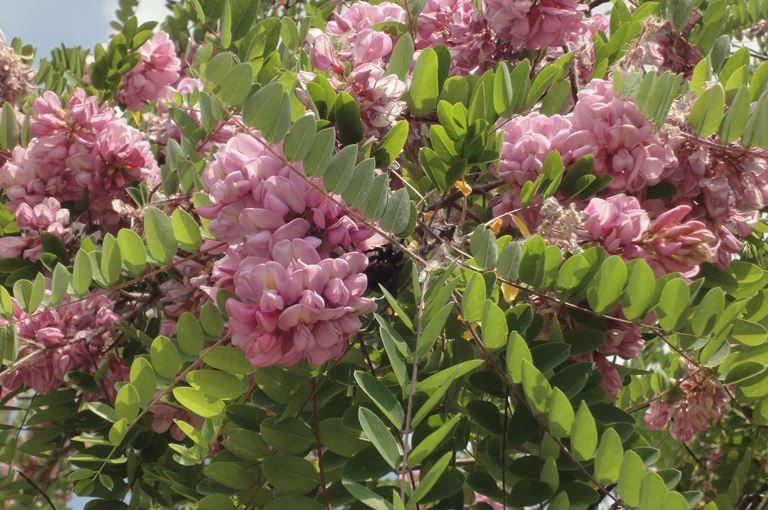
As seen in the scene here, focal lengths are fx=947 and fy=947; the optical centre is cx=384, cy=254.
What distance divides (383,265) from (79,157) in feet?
2.78

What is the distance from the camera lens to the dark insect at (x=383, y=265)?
1.30 m

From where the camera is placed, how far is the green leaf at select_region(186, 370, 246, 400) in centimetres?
131

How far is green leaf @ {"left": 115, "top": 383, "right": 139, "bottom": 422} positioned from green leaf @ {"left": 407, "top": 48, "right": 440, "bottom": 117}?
599mm

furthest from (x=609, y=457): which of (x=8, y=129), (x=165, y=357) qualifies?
(x=8, y=129)

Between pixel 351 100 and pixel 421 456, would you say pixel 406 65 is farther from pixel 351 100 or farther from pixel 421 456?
pixel 421 456

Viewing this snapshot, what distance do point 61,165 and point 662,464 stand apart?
71.8 inches

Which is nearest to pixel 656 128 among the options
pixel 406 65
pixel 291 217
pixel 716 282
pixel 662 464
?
pixel 716 282

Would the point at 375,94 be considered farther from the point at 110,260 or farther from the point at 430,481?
the point at 430,481

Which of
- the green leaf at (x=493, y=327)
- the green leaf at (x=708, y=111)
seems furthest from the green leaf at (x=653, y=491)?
the green leaf at (x=708, y=111)

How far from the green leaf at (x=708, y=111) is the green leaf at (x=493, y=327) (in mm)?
404

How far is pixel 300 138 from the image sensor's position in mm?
1197

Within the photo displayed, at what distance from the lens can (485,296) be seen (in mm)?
1164

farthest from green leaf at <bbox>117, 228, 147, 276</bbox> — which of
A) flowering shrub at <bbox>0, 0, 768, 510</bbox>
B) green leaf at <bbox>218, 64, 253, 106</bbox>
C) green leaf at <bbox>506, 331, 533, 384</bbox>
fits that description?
green leaf at <bbox>506, 331, 533, 384</bbox>

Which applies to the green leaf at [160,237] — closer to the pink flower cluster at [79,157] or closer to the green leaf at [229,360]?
the green leaf at [229,360]
